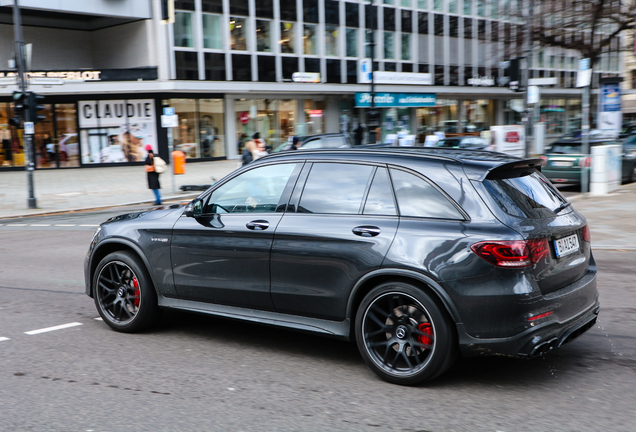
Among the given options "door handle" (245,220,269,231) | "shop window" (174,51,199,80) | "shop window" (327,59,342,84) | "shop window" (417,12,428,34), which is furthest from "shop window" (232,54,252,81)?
"door handle" (245,220,269,231)

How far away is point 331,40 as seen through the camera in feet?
129

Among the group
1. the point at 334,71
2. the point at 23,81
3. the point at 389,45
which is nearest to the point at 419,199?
the point at 23,81

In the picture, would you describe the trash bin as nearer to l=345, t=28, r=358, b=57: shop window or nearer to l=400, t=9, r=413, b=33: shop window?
l=345, t=28, r=358, b=57: shop window

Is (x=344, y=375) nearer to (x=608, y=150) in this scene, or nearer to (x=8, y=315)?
(x=8, y=315)

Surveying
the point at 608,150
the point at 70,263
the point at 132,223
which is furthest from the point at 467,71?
the point at 132,223

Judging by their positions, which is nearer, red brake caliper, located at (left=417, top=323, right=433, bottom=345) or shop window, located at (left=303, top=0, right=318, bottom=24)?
red brake caliper, located at (left=417, top=323, right=433, bottom=345)

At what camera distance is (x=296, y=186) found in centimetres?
492

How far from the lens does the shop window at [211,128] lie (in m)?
35.6

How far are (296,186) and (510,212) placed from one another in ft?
5.27

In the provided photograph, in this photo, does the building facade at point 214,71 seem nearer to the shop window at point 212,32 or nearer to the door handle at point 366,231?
the shop window at point 212,32

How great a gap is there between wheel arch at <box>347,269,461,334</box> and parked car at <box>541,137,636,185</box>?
1491 cm

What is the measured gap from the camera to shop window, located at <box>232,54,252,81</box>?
3475 cm

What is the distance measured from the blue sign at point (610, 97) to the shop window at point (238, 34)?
64.1 ft

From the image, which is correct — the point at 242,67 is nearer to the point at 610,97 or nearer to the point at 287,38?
the point at 287,38
